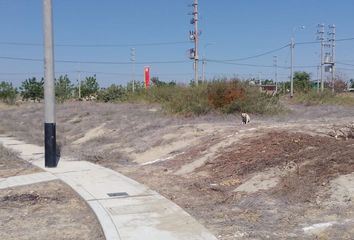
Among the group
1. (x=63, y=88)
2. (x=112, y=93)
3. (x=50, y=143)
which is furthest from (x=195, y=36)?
(x=50, y=143)

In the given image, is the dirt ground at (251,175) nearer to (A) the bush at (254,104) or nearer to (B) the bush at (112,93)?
(A) the bush at (254,104)

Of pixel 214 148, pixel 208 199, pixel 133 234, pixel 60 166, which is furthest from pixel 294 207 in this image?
pixel 60 166

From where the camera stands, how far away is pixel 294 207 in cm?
769

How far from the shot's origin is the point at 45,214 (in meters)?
8.27

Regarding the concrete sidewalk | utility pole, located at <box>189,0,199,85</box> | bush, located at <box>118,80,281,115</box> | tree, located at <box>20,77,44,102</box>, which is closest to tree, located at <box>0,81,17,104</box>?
tree, located at <box>20,77,44,102</box>

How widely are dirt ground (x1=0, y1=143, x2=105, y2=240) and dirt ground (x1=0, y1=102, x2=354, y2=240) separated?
146 centimetres

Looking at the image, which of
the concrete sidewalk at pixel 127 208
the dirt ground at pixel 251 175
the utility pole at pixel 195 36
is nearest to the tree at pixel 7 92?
the utility pole at pixel 195 36

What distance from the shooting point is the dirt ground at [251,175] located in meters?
7.04

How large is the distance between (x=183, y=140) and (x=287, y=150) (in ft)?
16.4

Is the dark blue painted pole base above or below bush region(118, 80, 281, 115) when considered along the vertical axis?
below

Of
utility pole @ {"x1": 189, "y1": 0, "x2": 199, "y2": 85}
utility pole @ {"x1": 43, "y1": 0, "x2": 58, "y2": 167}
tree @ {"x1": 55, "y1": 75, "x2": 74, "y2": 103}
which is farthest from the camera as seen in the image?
tree @ {"x1": 55, "y1": 75, "x2": 74, "y2": 103}

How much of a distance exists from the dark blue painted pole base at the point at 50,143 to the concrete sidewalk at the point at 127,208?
0.32 metres

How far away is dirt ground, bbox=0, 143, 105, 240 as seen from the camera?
7.12 m

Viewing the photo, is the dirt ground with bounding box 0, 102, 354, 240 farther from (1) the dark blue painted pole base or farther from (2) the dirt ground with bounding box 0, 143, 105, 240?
(2) the dirt ground with bounding box 0, 143, 105, 240
